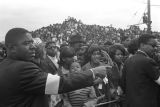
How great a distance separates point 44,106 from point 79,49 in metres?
4.84

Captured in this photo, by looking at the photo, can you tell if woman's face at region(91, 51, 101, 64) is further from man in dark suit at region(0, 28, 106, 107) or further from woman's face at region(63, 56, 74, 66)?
man in dark suit at region(0, 28, 106, 107)

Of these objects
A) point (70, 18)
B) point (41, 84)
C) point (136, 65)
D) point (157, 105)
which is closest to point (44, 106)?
point (41, 84)

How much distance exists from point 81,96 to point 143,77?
1.03 meters

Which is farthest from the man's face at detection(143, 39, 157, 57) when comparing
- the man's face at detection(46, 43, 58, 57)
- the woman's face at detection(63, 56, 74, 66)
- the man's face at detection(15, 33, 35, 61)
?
the man's face at detection(46, 43, 58, 57)

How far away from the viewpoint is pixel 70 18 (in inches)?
829

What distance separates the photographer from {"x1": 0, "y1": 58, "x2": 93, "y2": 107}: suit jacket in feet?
10.6

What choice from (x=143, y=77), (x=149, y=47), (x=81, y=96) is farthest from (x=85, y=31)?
(x=81, y=96)

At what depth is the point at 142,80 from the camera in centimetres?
557

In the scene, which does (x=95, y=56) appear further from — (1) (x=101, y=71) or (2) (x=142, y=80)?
(1) (x=101, y=71)

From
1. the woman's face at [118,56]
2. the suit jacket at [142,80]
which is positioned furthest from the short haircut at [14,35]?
the woman's face at [118,56]

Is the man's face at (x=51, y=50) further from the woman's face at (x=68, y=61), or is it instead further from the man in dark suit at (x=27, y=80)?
the man in dark suit at (x=27, y=80)

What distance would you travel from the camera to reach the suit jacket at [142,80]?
18.0ft

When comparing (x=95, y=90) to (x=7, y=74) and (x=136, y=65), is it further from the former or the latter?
(x=7, y=74)

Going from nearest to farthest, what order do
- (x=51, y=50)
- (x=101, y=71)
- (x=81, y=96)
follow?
(x=101, y=71) < (x=81, y=96) < (x=51, y=50)
